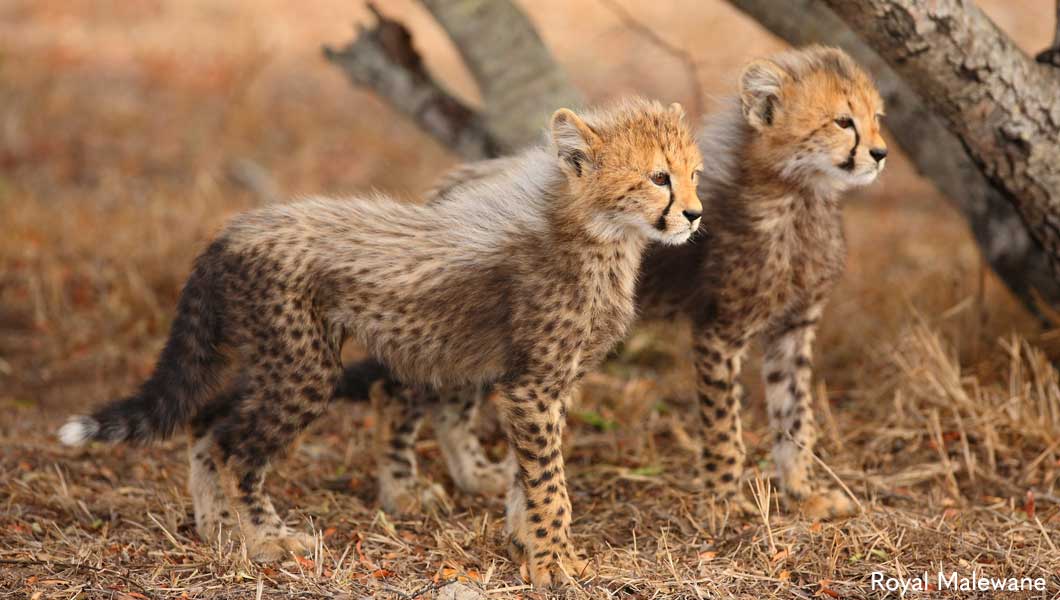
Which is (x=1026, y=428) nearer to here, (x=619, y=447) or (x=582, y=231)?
(x=619, y=447)

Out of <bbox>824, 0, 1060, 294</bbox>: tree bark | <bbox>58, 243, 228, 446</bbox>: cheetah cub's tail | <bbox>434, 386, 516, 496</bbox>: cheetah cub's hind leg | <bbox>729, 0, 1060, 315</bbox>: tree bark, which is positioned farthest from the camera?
<bbox>729, 0, 1060, 315</bbox>: tree bark

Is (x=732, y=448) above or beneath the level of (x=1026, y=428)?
beneath

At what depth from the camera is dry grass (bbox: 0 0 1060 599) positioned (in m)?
3.46

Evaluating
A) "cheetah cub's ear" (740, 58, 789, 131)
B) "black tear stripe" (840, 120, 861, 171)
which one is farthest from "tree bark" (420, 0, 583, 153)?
"black tear stripe" (840, 120, 861, 171)

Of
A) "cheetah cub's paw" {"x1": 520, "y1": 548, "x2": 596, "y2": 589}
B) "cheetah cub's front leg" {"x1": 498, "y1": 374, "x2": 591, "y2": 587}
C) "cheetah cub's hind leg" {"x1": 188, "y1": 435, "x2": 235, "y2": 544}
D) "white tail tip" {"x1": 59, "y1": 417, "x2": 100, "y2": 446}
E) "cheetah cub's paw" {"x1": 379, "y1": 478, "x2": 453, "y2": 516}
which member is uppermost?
"cheetah cub's front leg" {"x1": 498, "y1": 374, "x2": 591, "y2": 587}

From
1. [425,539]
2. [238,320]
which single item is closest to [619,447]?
[425,539]

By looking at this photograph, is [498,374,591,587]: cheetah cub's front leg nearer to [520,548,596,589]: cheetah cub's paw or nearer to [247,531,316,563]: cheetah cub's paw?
[520,548,596,589]: cheetah cub's paw

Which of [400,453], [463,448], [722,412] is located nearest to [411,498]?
[400,453]

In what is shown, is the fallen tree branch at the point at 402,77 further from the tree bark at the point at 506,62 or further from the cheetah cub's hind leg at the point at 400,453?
the cheetah cub's hind leg at the point at 400,453

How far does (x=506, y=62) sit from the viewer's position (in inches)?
217

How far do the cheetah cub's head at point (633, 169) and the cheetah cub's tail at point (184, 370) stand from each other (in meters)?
1.08

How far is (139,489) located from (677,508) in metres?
1.81

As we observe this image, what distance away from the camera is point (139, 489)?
162 inches

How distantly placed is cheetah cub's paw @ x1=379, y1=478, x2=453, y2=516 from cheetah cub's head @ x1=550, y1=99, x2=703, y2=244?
1189 mm
